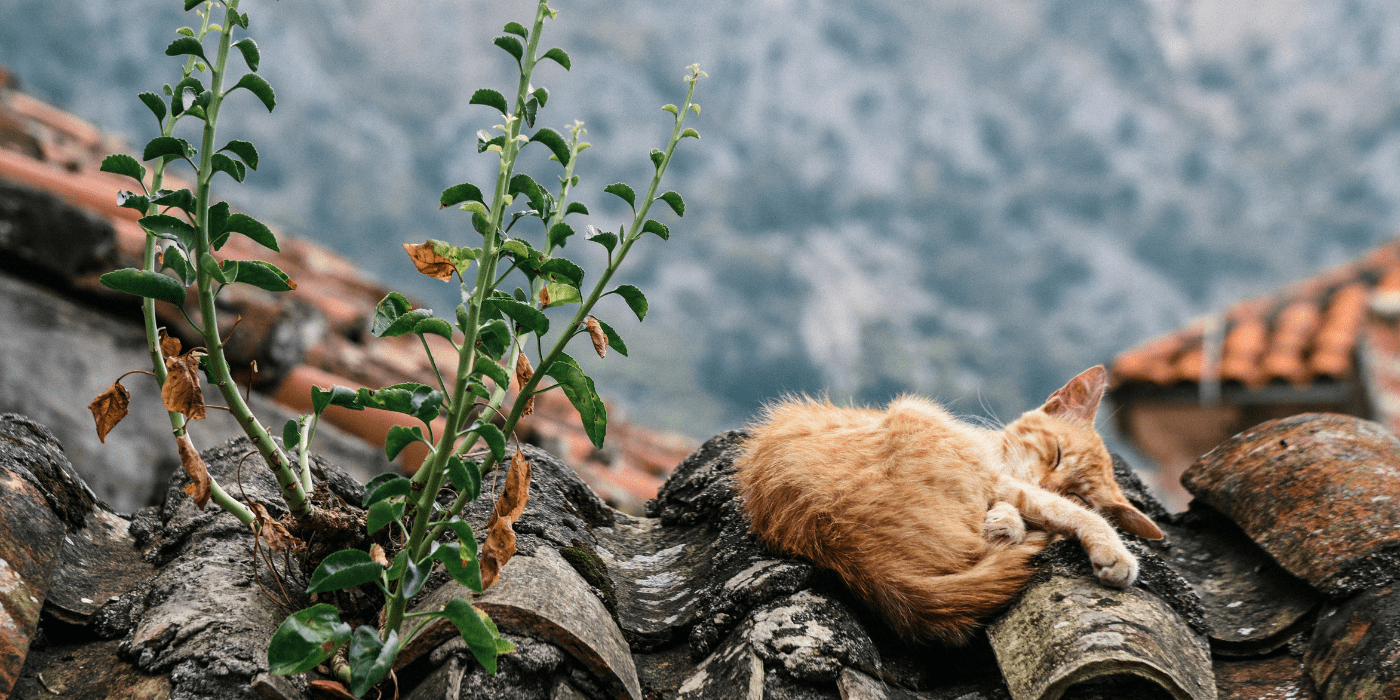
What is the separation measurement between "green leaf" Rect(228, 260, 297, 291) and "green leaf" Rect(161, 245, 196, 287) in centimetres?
6

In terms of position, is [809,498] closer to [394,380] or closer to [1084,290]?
[394,380]

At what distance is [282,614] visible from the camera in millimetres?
1311

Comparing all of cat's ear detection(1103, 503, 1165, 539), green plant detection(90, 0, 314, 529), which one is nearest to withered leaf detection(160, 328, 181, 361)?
green plant detection(90, 0, 314, 529)

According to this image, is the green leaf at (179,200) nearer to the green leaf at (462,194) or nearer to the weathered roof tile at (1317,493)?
the green leaf at (462,194)

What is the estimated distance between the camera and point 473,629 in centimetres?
95

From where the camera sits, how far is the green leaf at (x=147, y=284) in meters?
0.99

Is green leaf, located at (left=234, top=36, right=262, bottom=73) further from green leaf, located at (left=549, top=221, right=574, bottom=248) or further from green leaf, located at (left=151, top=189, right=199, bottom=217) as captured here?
green leaf, located at (left=549, top=221, right=574, bottom=248)

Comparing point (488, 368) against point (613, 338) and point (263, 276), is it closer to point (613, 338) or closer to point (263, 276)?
point (613, 338)

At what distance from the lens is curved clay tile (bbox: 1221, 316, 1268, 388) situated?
6.31 meters

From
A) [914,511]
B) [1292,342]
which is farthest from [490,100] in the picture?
[1292,342]

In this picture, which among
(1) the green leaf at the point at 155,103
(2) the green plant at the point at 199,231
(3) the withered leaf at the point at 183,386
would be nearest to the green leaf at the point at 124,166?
(2) the green plant at the point at 199,231

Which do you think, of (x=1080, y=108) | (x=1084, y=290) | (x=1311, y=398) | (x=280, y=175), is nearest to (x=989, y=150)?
(x=1080, y=108)

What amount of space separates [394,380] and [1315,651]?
11.1 feet

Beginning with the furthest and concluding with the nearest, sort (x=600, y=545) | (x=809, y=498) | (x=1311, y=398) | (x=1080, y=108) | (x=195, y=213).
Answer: (x=1080, y=108) → (x=1311, y=398) → (x=600, y=545) → (x=809, y=498) → (x=195, y=213)
